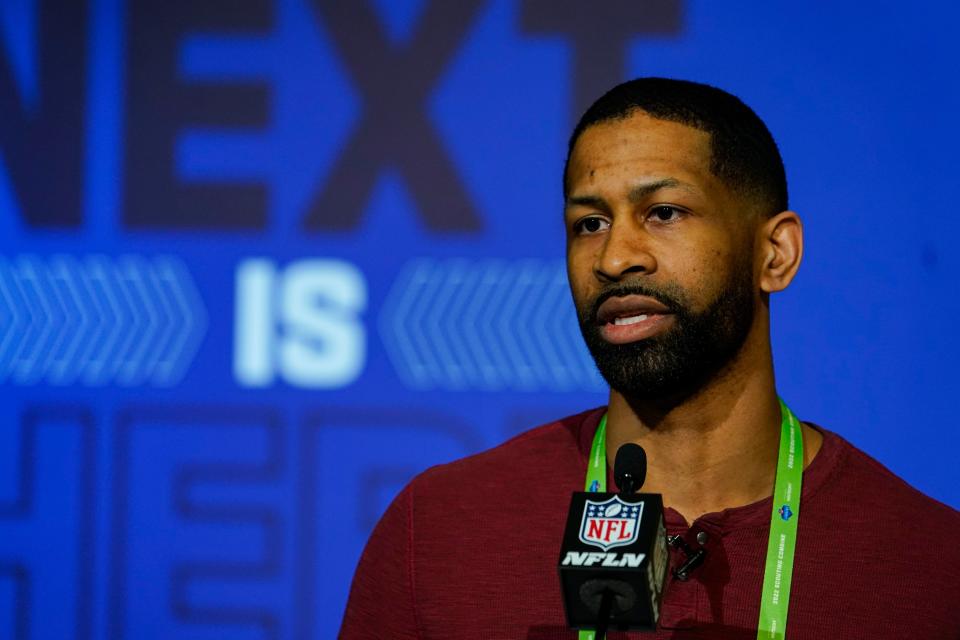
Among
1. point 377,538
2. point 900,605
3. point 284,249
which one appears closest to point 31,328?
point 284,249

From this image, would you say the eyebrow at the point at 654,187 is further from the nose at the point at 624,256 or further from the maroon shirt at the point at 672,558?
the maroon shirt at the point at 672,558

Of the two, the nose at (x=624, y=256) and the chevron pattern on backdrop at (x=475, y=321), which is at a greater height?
the chevron pattern on backdrop at (x=475, y=321)

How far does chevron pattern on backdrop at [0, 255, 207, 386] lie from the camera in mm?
3191

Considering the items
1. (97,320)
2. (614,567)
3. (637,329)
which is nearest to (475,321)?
(97,320)

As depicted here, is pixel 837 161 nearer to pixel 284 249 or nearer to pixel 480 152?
pixel 480 152

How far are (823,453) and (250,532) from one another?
64.0 inches

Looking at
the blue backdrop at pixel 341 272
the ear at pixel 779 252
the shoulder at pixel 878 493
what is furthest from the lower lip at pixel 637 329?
the blue backdrop at pixel 341 272

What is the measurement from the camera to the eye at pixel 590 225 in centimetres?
193

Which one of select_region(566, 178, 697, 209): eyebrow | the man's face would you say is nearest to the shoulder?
the man's face

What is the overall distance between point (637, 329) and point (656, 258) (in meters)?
0.11

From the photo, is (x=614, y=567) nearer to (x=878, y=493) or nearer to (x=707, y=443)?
(x=707, y=443)

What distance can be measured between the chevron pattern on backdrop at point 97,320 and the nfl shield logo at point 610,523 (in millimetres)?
1956

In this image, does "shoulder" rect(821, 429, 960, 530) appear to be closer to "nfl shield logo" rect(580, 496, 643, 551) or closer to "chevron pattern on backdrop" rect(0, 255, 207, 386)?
"nfl shield logo" rect(580, 496, 643, 551)

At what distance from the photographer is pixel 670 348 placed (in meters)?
1.84
